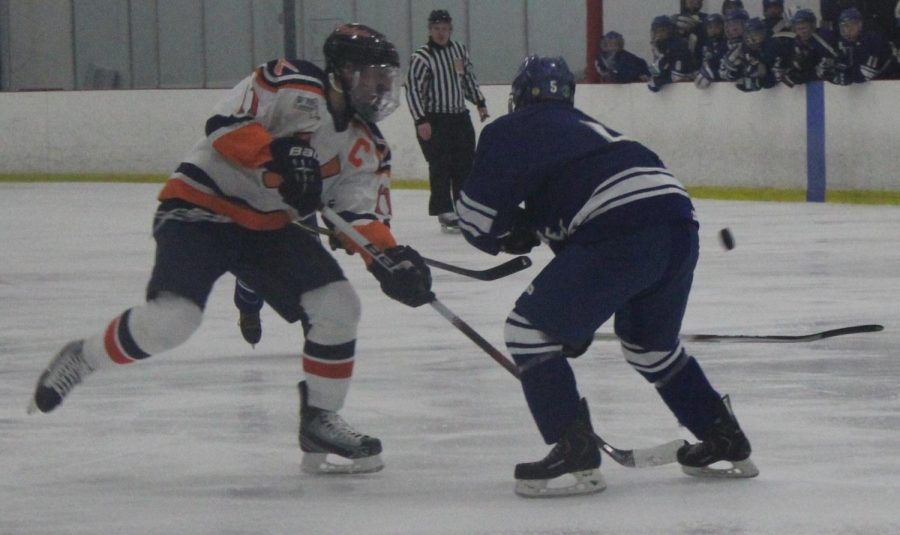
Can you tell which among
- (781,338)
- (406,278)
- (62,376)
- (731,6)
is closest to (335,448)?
(406,278)

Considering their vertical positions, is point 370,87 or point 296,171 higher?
point 370,87

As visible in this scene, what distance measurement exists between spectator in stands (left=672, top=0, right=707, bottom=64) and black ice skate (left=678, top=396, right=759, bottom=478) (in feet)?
28.3

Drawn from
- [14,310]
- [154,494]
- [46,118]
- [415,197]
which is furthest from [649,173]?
[46,118]

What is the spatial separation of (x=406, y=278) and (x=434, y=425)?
0.62m

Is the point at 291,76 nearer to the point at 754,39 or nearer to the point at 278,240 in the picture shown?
the point at 278,240

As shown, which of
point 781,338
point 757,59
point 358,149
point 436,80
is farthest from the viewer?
point 757,59

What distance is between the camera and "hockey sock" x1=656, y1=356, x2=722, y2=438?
11.0 feet

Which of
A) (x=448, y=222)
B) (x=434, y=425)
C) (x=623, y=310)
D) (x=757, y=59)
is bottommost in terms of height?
(x=448, y=222)

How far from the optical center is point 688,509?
307 centimetres

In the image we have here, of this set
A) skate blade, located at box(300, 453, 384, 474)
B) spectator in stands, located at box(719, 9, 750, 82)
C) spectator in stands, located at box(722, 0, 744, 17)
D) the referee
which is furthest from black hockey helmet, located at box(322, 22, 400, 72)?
spectator in stands, located at box(722, 0, 744, 17)

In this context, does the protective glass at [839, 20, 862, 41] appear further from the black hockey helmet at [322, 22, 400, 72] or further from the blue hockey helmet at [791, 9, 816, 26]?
the black hockey helmet at [322, 22, 400, 72]

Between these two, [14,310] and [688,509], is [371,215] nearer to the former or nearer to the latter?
[688,509]

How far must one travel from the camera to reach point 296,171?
11.1 ft

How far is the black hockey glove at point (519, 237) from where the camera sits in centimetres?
329
